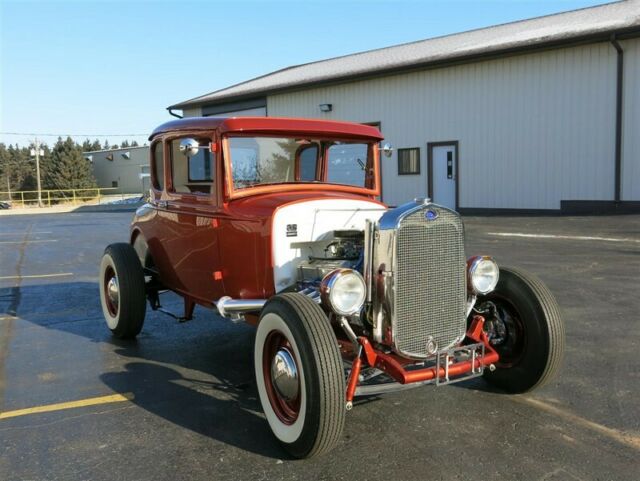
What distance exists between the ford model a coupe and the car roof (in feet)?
0.04

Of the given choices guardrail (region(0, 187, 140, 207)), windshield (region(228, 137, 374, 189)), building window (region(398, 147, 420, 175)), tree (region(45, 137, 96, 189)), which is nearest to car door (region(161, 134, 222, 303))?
windshield (region(228, 137, 374, 189))

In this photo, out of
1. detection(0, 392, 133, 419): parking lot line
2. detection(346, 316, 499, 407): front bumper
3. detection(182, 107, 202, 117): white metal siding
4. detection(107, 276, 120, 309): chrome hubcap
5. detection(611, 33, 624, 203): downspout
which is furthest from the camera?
detection(182, 107, 202, 117): white metal siding

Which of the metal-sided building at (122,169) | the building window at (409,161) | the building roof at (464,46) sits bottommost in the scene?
the building window at (409,161)

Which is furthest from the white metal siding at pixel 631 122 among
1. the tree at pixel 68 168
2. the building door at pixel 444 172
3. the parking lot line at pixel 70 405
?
the tree at pixel 68 168

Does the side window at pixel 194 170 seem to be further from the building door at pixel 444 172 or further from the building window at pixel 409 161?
the building window at pixel 409 161

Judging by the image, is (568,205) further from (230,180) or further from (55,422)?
(55,422)

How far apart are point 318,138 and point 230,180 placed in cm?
92

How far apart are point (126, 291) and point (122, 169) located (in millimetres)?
57576

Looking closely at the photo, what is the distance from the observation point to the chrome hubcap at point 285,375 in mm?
3152

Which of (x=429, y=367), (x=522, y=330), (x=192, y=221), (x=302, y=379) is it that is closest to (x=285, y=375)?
(x=302, y=379)

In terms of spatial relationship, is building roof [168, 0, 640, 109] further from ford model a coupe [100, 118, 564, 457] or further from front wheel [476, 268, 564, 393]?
front wheel [476, 268, 564, 393]

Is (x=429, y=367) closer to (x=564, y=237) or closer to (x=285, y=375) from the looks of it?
(x=285, y=375)

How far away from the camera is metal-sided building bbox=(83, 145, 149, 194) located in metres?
57.3

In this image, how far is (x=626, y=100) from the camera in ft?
48.6
